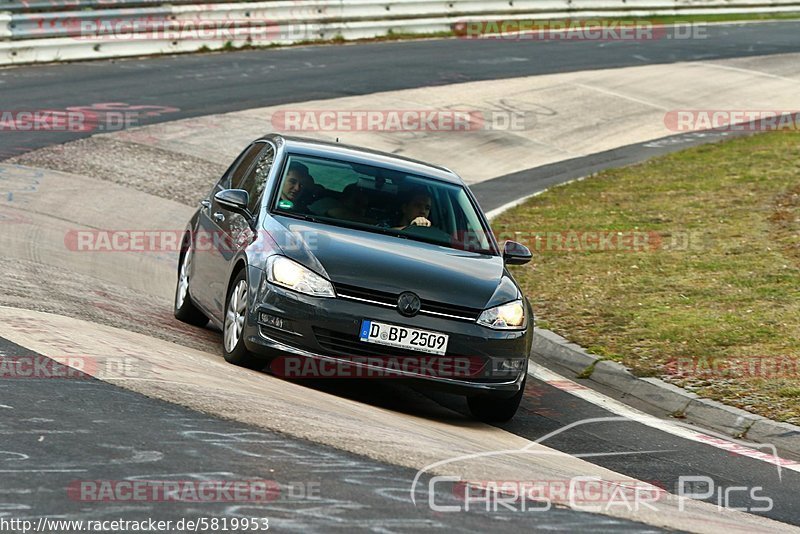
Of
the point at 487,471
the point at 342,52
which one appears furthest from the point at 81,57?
the point at 487,471

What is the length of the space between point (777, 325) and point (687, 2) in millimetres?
29214

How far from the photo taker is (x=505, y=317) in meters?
8.56

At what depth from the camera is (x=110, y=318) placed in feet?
32.3

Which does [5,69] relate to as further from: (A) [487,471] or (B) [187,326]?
(A) [487,471]

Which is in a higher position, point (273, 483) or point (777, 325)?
point (273, 483)

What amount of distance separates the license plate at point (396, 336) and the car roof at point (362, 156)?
209 cm

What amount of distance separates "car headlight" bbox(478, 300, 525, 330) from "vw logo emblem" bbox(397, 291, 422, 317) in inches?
17.9

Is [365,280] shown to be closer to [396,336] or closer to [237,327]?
[396,336]

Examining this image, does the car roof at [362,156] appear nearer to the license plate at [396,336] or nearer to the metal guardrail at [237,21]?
the license plate at [396,336]

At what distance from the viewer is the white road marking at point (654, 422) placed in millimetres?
8383

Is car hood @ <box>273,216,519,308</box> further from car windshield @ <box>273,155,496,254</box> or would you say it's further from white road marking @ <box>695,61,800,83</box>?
white road marking @ <box>695,61,800,83</box>

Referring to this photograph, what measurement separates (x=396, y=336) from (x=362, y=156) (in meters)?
2.30

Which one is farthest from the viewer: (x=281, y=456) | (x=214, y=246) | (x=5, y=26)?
(x=5, y=26)

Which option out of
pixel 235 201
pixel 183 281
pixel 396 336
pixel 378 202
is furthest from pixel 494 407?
pixel 183 281
